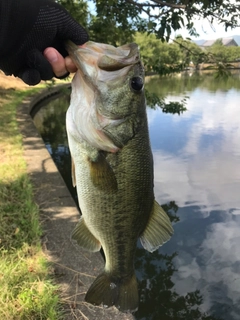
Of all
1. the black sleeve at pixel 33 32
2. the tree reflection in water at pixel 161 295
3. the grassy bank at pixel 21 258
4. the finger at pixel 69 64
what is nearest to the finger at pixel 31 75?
the black sleeve at pixel 33 32

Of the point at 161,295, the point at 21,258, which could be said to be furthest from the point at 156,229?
the point at 161,295

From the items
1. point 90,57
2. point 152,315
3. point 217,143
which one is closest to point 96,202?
point 90,57

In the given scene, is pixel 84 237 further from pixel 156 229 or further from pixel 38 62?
pixel 38 62

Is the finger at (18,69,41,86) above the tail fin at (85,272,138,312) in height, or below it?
above

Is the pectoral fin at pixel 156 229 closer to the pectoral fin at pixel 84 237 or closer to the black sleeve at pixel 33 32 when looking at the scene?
the pectoral fin at pixel 84 237

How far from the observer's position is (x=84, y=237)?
85.8 inches

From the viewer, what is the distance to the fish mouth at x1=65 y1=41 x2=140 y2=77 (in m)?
1.75

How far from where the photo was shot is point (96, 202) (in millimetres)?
1960

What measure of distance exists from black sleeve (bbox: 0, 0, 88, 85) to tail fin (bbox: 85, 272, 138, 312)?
1.28m

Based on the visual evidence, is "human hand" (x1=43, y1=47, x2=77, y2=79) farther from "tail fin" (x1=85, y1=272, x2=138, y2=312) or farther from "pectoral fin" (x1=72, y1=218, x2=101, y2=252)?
"tail fin" (x1=85, y1=272, x2=138, y2=312)

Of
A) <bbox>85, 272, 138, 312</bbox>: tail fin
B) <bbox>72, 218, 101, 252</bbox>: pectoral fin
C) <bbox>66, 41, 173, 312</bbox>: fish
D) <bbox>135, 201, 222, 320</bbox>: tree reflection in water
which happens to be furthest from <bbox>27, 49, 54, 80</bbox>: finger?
<bbox>135, 201, 222, 320</bbox>: tree reflection in water

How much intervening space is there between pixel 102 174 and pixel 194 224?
4985mm

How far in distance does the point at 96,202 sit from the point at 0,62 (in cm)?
94

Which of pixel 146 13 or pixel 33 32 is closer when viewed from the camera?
pixel 33 32
